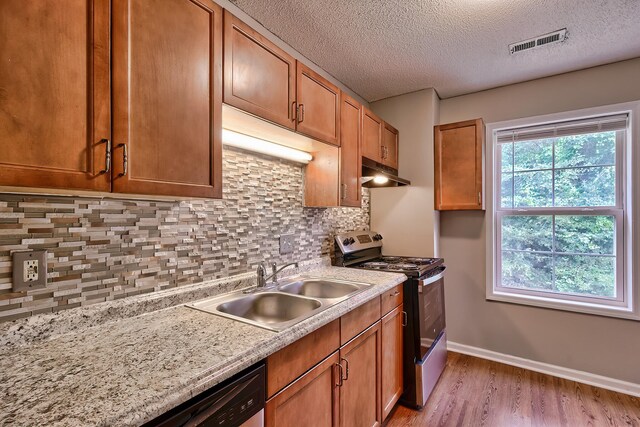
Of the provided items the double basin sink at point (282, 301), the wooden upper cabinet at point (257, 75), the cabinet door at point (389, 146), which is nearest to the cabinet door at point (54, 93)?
the wooden upper cabinet at point (257, 75)

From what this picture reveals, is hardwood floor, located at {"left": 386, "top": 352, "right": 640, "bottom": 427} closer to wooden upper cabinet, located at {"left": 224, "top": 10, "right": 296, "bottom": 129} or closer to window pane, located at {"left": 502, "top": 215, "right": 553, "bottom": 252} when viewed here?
window pane, located at {"left": 502, "top": 215, "right": 553, "bottom": 252}

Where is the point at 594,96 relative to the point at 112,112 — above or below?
above

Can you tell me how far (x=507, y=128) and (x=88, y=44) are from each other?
2.99 m

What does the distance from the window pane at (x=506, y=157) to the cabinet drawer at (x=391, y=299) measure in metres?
1.61

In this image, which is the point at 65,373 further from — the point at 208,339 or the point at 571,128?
the point at 571,128

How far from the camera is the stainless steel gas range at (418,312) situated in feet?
6.81

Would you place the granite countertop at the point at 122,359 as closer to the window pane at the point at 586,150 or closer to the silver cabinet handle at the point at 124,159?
the silver cabinet handle at the point at 124,159

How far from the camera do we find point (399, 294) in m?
2.07

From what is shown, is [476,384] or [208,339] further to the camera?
[476,384]

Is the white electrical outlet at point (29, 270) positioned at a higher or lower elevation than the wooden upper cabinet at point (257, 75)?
lower

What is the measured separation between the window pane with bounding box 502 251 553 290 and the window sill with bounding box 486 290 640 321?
115mm

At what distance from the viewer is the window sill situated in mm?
2270

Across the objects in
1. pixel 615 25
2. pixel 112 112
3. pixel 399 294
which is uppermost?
pixel 615 25

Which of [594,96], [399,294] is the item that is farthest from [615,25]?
[399,294]
